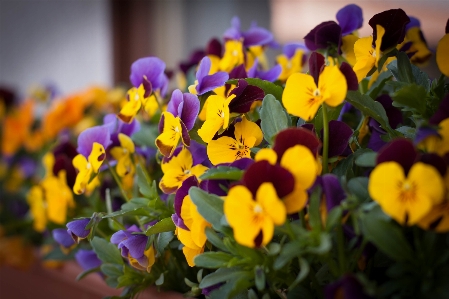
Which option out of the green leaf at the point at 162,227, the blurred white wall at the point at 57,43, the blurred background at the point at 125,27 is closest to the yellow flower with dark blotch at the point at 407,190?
the green leaf at the point at 162,227

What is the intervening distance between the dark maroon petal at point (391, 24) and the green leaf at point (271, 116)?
121mm

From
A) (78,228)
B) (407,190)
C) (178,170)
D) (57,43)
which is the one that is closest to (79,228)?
(78,228)

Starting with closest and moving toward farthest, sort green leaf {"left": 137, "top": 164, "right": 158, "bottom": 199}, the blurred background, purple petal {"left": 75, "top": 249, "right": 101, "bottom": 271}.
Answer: green leaf {"left": 137, "top": 164, "right": 158, "bottom": 199} < purple petal {"left": 75, "top": 249, "right": 101, "bottom": 271} < the blurred background

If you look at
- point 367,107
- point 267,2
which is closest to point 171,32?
point 267,2

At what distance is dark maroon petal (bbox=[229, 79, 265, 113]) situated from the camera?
456 mm

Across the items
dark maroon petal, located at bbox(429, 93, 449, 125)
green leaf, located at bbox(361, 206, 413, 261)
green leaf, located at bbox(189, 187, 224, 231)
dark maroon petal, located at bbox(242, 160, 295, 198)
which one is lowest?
green leaf, located at bbox(189, 187, 224, 231)

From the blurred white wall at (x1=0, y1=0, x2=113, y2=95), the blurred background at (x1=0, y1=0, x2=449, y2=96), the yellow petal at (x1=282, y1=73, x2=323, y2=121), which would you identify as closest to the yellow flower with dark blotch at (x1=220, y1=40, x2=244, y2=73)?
the yellow petal at (x1=282, y1=73, x2=323, y2=121)

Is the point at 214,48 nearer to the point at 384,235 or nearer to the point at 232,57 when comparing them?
the point at 232,57

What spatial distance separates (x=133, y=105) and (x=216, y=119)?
0.45 feet

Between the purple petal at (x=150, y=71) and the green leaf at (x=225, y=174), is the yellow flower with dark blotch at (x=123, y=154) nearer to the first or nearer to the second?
the purple petal at (x=150, y=71)

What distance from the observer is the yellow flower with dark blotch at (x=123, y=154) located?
0.58m

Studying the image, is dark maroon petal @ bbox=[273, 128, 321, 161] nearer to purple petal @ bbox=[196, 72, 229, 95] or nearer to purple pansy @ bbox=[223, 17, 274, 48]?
purple petal @ bbox=[196, 72, 229, 95]

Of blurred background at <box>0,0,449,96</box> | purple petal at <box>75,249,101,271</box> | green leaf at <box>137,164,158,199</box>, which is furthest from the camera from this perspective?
blurred background at <box>0,0,449,96</box>

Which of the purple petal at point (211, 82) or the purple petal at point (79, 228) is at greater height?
the purple petal at point (211, 82)
